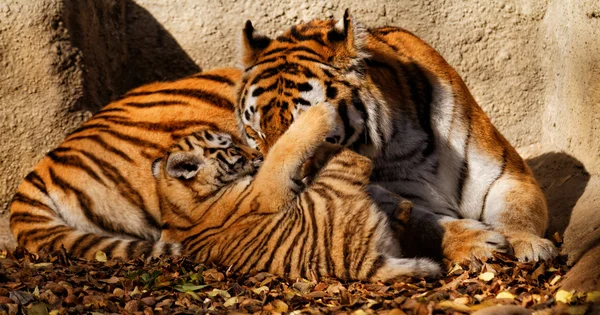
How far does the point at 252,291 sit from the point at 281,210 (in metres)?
0.47

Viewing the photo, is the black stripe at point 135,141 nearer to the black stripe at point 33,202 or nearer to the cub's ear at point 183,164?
the cub's ear at point 183,164

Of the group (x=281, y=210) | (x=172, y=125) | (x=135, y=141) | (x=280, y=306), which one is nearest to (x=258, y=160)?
(x=281, y=210)

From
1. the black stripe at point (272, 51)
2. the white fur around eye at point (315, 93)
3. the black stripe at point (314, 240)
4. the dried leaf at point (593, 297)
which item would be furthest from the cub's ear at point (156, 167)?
the dried leaf at point (593, 297)

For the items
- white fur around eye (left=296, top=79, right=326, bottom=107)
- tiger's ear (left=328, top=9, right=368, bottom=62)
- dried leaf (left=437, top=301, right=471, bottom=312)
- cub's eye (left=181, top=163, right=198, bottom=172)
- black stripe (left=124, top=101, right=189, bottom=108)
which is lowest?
dried leaf (left=437, top=301, right=471, bottom=312)

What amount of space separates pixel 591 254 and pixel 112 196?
7.78 feet

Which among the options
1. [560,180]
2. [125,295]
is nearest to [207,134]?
[125,295]

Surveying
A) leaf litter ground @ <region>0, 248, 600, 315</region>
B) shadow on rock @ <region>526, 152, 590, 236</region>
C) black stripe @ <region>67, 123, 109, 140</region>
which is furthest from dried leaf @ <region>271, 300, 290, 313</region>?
black stripe @ <region>67, 123, 109, 140</region>

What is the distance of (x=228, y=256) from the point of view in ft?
12.3

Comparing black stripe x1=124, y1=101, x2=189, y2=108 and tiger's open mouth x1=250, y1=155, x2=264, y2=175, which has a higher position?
black stripe x1=124, y1=101, x2=189, y2=108

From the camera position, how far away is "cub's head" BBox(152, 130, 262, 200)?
4.20m

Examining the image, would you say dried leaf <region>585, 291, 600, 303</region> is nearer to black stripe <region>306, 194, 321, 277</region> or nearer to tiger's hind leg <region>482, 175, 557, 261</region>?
tiger's hind leg <region>482, 175, 557, 261</region>

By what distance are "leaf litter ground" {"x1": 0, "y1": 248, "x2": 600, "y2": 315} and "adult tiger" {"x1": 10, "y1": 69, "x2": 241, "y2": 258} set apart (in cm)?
52

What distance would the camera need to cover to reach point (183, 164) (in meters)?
4.23

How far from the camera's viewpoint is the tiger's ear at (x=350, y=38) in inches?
156
